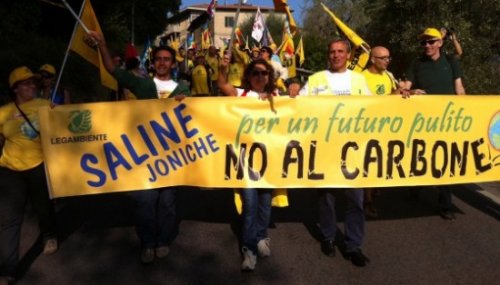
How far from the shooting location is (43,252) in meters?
4.79

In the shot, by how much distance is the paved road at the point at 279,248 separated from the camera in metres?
4.26

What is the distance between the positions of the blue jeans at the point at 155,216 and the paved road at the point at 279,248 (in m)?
0.20

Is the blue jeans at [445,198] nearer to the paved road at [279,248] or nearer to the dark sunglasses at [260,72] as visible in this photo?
the paved road at [279,248]

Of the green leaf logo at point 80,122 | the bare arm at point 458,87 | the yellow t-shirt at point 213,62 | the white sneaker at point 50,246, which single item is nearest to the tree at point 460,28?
the yellow t-shirt at point 213,62

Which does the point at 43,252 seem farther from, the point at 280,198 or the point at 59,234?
the point at 280,198

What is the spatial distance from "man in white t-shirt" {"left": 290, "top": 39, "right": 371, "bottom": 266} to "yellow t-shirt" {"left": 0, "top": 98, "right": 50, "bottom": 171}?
A: 2181 millimetres

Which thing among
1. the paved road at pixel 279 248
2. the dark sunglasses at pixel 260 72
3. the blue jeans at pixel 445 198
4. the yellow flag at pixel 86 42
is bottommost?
the paved road at pixel 279 248

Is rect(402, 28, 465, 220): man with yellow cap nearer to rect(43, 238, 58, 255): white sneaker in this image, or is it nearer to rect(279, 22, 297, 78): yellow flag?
rect(43, 238, 58, 255): white sneaker

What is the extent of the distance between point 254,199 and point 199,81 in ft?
23.1

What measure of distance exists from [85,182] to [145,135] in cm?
65

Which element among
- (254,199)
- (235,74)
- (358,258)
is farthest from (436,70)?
(235,74)

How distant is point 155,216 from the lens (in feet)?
15.0

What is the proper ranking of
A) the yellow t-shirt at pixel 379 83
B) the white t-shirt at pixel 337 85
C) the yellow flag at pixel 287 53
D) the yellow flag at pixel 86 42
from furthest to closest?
the yellow flag at pixel 287 53 < the yellow t-shirt at pixel 379 83 < the yellow flag at pixel 86 42 < the white t-shirt at pixel 337 85

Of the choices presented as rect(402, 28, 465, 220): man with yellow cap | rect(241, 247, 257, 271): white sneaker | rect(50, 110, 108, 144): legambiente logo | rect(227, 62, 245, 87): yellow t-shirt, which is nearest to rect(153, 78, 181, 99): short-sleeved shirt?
rect(50, 110, 108, 144): legambiente logo
